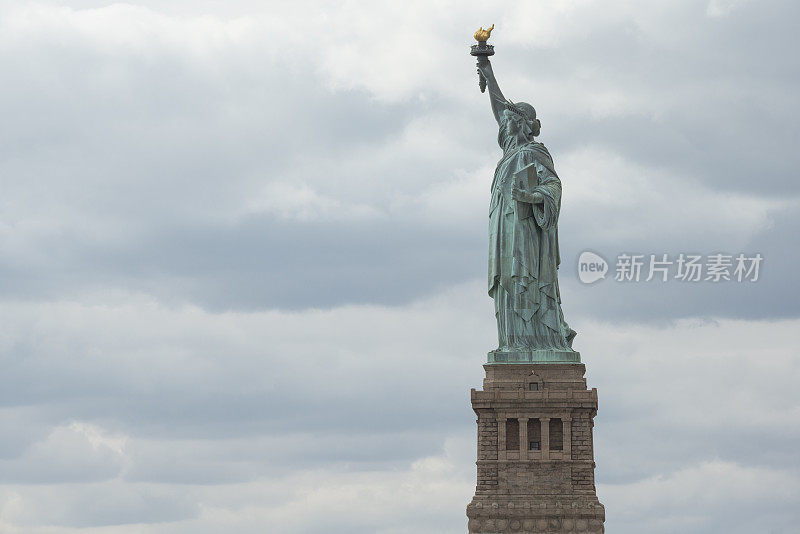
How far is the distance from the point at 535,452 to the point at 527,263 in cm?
659

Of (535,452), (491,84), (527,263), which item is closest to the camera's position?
(535,452)

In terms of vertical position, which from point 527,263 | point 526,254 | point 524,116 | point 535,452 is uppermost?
point 524,116

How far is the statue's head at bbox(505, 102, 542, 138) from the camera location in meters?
76.8

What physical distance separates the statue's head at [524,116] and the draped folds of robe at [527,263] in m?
1.04

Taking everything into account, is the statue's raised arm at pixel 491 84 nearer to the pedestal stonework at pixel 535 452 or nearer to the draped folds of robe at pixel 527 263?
the draped folds of robe at pixel 527 263

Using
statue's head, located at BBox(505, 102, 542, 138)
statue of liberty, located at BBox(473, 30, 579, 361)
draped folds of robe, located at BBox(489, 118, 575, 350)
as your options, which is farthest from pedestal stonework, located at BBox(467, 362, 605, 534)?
statue's head, located at BBox(505, 102, 542, 138)

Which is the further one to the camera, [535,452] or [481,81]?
[481,81]

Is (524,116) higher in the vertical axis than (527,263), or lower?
higher

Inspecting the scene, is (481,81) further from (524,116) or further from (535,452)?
(535,452)

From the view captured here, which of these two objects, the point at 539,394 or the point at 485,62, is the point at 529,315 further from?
the point at 485,62

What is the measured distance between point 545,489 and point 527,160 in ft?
37.9

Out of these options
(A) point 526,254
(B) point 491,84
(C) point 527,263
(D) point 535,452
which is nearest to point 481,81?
(B) point 491,84

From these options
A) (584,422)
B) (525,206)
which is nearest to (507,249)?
(525,206)

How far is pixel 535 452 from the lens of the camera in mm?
73812
